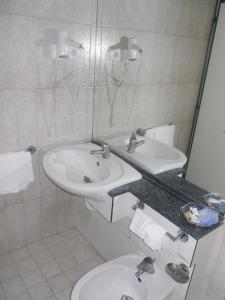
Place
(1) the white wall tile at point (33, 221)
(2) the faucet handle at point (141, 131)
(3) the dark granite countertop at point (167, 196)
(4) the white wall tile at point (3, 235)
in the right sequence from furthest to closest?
(1) the white wall tile at point (33, 221), (4) the white wall tile at point (3, 235), (2) the faucet handle at point (141, 131), (3) the dark granite countertop at point (167, 196)

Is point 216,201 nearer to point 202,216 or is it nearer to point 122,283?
point 202,216

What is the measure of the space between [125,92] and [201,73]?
29.0 inches

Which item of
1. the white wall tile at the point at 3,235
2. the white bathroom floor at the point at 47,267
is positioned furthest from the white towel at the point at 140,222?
the white wall tile at the point at 3,235

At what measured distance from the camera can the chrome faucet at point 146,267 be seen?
134 centimetres

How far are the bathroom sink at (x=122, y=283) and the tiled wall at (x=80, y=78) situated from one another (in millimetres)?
758

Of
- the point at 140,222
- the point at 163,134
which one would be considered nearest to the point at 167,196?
the point at 140,222

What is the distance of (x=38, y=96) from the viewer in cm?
177

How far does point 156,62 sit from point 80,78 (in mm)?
614

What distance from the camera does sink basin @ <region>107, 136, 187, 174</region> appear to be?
1485mm

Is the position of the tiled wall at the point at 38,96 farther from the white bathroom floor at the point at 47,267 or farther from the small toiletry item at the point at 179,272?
the small toiletry item at the point at 179,272

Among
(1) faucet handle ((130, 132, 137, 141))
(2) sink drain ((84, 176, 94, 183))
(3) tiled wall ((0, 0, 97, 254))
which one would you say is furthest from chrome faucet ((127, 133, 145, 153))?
(3) tiled wall ((0, 0, 97, 254))

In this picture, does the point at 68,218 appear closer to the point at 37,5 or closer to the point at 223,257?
the point at 223,257

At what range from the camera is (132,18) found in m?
1.75

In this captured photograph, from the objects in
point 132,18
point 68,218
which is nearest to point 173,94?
point 132,18
